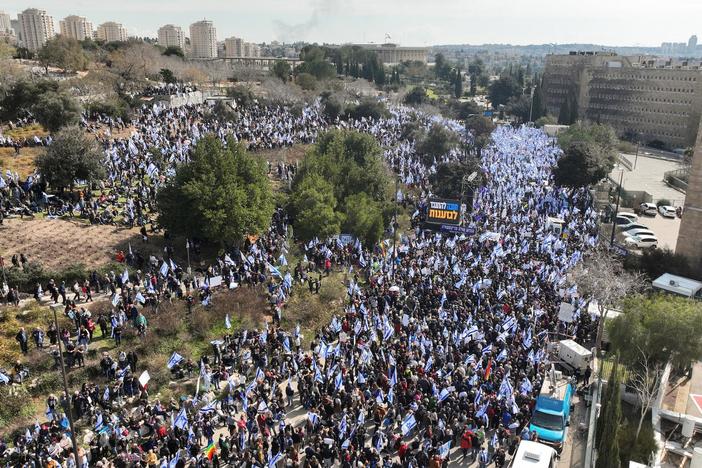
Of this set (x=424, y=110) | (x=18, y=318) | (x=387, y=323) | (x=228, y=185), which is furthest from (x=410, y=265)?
(x=424, y=110)

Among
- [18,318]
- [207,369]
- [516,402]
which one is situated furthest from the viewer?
[18,318]

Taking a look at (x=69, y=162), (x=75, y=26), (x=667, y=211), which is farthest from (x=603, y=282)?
(x=75, y=26)

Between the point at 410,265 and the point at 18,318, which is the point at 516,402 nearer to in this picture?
the point at 410,265

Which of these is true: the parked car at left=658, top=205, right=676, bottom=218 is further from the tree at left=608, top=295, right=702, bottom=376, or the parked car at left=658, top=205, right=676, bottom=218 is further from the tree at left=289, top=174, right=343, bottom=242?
the tree at left=289, top=174, right=343, bottom=242

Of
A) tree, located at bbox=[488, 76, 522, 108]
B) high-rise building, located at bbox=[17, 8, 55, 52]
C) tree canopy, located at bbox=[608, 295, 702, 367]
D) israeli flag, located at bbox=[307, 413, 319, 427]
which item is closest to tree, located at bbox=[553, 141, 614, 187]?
tree canopy, located at bbox=[608, 295, 702, 367]

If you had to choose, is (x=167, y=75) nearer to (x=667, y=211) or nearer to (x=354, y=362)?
(x=667, y=211)

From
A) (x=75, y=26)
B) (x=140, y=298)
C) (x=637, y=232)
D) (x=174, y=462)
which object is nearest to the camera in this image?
(x=174, y=462)

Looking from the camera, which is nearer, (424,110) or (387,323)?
(387,323)
